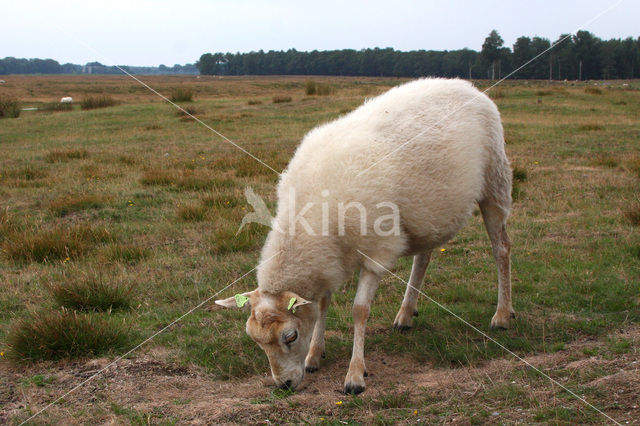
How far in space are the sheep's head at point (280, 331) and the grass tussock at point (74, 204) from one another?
6.01 m

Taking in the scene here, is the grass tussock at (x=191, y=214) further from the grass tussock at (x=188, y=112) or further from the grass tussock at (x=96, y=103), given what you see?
the grass tussock at (x=96, y=103)

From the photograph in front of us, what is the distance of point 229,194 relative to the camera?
9.58m

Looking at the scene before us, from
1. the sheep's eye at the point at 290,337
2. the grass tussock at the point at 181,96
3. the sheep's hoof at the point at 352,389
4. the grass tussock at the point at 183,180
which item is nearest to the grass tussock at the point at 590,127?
the grass tussock at the point at 183,180

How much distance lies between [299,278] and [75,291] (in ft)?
8.80

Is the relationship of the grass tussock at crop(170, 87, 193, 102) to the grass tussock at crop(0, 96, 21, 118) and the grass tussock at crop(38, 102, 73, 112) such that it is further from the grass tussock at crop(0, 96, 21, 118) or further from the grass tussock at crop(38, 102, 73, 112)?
the grass tussock at crop(0, 96, 21, 118)

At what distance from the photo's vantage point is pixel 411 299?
5441 mm

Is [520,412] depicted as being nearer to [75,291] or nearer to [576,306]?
[576,306]

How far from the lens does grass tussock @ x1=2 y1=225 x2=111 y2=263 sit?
7102 millimetres

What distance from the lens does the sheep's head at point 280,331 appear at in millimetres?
4039

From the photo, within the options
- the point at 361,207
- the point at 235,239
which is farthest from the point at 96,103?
the point at 361,207

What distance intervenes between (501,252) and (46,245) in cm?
536

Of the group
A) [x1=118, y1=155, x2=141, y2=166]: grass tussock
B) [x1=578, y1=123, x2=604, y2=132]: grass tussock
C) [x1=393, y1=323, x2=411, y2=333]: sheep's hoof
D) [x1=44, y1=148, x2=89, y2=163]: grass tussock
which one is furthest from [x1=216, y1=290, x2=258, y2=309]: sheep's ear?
[x1=578, y1=123, x2=604, y2=132]: grass tussock

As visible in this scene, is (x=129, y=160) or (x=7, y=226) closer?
(x=7, y=226)

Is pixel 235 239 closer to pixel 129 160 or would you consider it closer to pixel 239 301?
pixel 239 301
